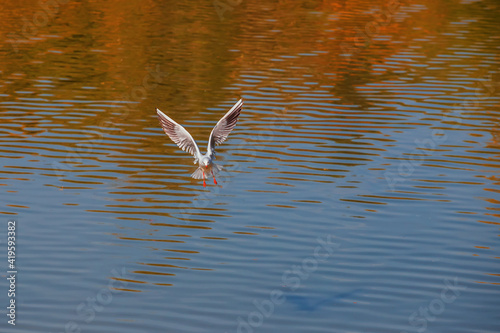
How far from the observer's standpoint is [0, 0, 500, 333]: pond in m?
10.9

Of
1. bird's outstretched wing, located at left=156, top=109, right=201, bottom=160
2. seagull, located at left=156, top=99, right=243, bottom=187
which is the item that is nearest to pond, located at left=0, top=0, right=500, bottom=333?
seagull, located at left=156, top=99, right=243, bottom=187

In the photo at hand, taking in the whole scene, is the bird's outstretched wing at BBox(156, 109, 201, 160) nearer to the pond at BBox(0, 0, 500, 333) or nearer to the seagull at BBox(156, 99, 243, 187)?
the seagull at BBox(156, 99, 243, 187)

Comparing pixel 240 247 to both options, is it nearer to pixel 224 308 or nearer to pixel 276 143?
pixel 224 308

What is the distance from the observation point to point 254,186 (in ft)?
50.1

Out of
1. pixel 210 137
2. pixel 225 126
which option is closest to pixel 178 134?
pixel 210 137

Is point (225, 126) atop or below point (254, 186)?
atop

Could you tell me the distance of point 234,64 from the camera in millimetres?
25875

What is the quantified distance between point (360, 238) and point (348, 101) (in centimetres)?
931

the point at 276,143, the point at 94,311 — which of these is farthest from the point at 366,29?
the point at 94,311

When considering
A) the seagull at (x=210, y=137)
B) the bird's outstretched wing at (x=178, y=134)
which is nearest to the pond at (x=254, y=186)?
the seagull at (x=210, y=137)

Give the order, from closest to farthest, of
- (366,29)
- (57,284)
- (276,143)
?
(57,284) → (276,143) → (366,29)

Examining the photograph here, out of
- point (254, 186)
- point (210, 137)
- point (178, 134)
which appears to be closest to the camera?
point (210, 137)

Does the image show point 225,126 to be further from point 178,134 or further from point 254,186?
point 254,186

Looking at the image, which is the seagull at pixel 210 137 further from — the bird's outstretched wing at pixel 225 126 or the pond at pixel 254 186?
the pond at pixel 254 186
